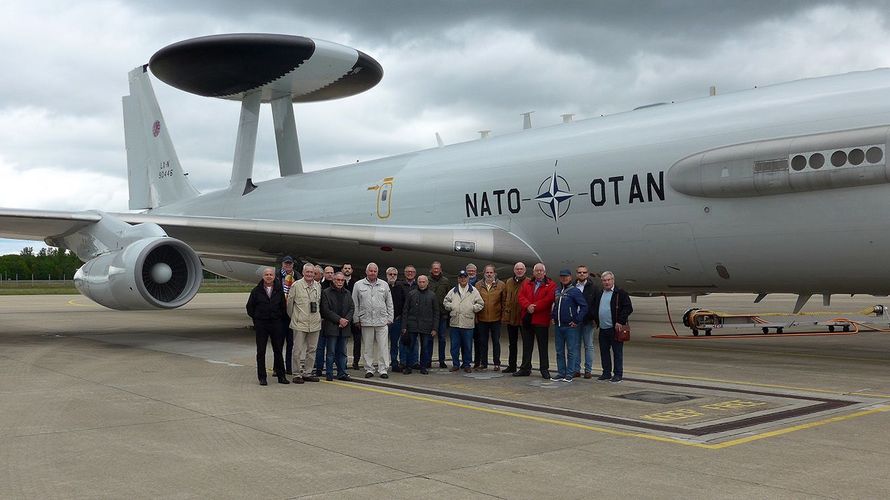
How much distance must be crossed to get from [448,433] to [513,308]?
4053 millimetres

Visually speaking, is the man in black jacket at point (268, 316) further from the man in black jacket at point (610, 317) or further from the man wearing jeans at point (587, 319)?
the man in black jacket at point (610, 317)

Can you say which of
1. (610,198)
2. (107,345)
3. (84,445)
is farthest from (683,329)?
(84,445)

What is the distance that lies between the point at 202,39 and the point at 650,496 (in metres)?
20.7

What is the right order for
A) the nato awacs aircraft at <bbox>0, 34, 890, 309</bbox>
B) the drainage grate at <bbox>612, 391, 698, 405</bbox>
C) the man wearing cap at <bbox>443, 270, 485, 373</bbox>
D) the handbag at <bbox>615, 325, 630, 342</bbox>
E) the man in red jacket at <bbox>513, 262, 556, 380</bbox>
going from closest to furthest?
1. the drainage grate at <bbox>612, 391, 698, 405</bbox>
2. the handbag at <bbox>615, 325, 630, 342</bbox>
3. the man in red jacket at <bbox>513, 262, 556, 380</bbox>
4. the nato awacs aircraft at <bbox>0, 34, 890, 309</bbox>
5. the man wearing cap at <bbox>443, 270, 485, 373</bbox>

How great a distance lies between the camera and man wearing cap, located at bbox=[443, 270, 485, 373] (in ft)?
34.1

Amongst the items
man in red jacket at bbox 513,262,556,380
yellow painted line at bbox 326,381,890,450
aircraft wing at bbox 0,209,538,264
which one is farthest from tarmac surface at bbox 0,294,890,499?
aircraft wing at bbox 0,209,538,264

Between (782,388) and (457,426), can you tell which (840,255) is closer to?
(782,388)

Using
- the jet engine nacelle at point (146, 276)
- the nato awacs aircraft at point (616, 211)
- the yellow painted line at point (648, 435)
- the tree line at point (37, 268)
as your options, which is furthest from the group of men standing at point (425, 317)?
the tree line at point (37, 268)

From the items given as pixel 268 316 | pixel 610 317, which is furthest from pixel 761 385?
pixel 268 316

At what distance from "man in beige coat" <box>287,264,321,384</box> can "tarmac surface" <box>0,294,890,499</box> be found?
39 cm

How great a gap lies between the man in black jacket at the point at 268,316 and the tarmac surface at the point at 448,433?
1.40ft

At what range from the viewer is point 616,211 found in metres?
12.6

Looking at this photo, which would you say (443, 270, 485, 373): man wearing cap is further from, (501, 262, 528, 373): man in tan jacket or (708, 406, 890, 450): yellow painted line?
(708, 406, 890, 450): yellow painted line

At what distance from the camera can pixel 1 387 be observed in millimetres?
8984
